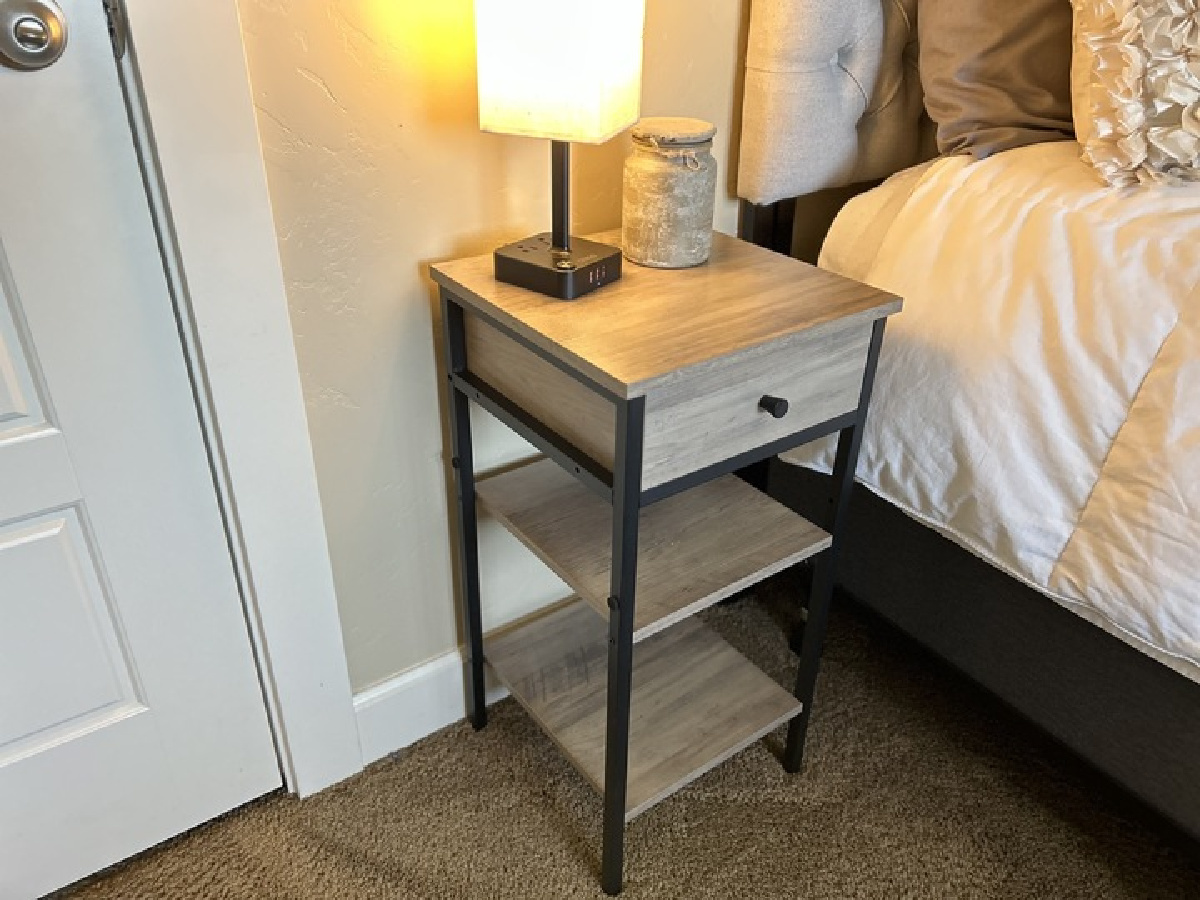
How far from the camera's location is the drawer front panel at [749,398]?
35.4 inches

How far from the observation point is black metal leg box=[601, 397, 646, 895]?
0.88 meters

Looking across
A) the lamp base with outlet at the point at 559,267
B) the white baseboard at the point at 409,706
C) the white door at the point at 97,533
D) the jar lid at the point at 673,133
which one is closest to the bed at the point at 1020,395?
the jar lid at the point at 673,133

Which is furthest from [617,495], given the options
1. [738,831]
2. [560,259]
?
[738,831]

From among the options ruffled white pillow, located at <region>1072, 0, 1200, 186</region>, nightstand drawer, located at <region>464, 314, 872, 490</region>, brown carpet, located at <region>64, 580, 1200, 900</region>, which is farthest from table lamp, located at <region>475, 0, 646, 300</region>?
brown carpet, located at <region>64, 580, 1200, 900</region>

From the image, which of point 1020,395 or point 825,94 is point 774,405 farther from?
point 825,94

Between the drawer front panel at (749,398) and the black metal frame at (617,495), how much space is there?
0.01 m

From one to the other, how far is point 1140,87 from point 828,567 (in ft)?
2.23

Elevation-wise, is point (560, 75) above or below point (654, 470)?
above

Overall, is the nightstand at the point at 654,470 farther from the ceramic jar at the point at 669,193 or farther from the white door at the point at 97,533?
the white door at the point at 97,533

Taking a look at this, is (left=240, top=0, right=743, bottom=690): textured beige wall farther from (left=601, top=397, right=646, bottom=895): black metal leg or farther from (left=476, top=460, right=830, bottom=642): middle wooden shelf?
(left=601, top=397, right=646, bottom=895): black metal leg

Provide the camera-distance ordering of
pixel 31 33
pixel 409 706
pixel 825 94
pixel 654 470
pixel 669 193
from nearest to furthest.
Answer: pixel 31 33 < pixel 654 470 < pixel 669 193 < pixel 825 94 < pixel 409 706

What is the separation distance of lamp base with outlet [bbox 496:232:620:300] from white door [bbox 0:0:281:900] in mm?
361

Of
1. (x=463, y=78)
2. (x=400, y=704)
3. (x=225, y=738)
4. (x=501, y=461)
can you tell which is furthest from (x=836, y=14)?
(x=225, y=738)

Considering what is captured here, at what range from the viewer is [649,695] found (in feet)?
4.29
